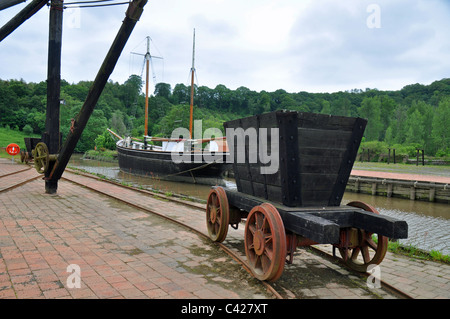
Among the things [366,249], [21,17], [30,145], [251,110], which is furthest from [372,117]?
[366,249]

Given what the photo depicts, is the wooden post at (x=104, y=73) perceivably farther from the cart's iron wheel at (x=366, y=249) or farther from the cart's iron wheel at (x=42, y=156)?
the cart's iron wheel at (x=366, y=249)

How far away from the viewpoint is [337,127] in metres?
3.66

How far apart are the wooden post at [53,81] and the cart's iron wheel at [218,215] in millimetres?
6035

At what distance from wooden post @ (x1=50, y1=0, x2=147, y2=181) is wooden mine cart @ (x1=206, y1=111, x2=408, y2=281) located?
13.9 feet

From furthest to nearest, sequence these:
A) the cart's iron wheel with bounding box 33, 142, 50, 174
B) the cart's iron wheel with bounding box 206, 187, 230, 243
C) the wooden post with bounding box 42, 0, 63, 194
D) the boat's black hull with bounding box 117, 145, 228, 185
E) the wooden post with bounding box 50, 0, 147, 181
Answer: the boat's black hull with bounding box 117, 145, 228, 185 < the cart's iron wheel with bounding box 33, 142, 50, 174 < the wooden post with bounding box 42, 0, 63, 194 < the wooden post with bounding box 50, 0, 147, 181 < the cart's iron wheel with bounding box 206, 187, 230, 243

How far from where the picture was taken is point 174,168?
71.8 ft

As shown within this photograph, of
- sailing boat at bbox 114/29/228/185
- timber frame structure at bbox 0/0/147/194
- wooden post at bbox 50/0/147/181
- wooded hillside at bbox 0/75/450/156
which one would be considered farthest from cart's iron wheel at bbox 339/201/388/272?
wooded hillside at bbox 0/75/450/156

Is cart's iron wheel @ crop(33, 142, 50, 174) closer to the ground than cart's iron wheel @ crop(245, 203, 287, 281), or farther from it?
farther from it

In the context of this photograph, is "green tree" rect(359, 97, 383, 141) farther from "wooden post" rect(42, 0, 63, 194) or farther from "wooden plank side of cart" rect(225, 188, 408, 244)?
"wooden plank side of cart" rect(225, 188, 408, 244)

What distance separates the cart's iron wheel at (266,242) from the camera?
314 centimetres

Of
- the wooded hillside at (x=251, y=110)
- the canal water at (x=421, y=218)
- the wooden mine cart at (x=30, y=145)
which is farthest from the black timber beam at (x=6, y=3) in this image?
the wooded hillside at (x=251, y=110)

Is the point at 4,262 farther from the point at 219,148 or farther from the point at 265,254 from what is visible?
the point at 219,148

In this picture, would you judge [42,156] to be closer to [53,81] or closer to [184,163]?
[53,81]

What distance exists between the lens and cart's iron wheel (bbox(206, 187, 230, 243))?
469cm
